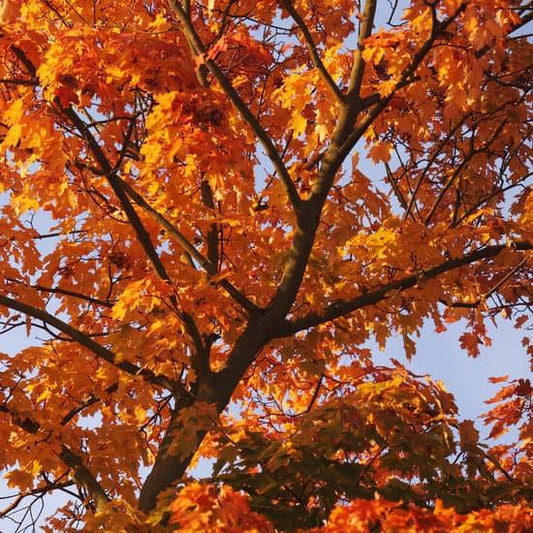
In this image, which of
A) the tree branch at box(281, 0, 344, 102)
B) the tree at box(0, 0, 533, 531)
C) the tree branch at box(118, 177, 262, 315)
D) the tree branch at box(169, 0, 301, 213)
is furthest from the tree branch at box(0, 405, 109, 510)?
the tree branch at box(281, 0, 344, 102)

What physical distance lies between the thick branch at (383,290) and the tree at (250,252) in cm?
2

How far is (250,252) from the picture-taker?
8320mm

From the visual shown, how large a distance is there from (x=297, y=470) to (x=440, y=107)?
17.1 feet

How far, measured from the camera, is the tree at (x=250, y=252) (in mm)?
5699

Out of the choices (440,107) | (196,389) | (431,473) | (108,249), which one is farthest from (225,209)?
(431,473)

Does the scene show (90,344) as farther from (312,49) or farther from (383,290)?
(312,49)

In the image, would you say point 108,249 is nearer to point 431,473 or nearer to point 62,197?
point 62,197

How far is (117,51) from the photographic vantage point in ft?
21.7

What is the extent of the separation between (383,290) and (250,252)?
175 centimetres

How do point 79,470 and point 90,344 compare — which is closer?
point 90,344

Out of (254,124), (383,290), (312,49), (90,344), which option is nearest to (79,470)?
(90,344)

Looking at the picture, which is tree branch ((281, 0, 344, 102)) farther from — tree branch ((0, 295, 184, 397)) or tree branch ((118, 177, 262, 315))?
tree branch ((0, 295, 184, 397))

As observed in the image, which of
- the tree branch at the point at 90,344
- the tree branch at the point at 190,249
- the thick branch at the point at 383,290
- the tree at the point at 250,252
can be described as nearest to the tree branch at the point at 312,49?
the tree at the point at 250,252

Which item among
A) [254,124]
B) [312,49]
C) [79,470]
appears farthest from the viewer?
[79,470]
